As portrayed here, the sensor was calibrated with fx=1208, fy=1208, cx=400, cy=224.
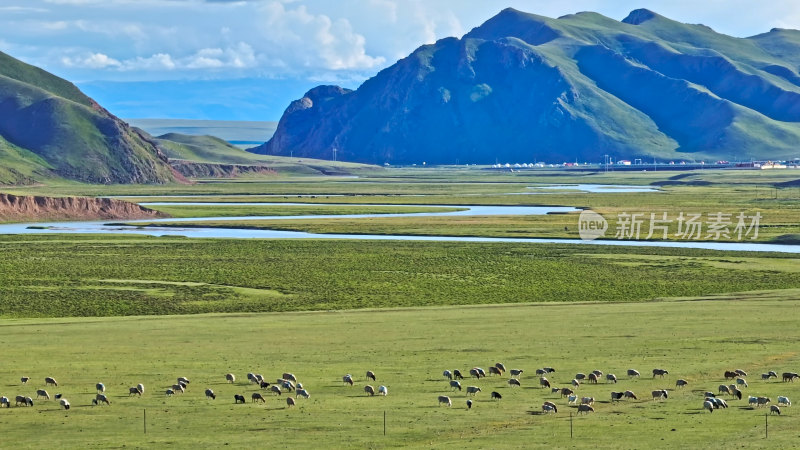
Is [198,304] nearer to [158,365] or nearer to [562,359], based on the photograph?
[158,365]

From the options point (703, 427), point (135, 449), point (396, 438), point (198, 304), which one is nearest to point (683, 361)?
point (703, 427)

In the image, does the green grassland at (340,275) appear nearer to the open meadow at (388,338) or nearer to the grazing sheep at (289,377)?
→ the open meadow at (388,338)

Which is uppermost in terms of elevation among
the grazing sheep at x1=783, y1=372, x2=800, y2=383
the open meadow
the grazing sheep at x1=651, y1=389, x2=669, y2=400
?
the grazing sheep at x1=783, y1=372, x2=800, y2=383

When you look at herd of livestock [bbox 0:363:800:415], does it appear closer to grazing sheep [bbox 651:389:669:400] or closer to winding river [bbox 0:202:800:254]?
grazing sheep [bbox 651:389:669:400]

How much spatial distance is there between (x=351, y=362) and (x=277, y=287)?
94.5ft

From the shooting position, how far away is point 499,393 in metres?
38.9

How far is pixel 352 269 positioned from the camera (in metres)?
84.1

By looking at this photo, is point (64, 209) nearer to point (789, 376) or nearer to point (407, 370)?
point (407, 370)

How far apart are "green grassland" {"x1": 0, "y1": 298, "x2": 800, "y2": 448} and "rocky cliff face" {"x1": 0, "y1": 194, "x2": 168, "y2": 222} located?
88.6 m

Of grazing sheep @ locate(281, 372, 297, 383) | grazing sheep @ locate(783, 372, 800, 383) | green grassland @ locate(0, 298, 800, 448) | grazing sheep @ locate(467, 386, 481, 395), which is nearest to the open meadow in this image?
green grassland @ locate(0, 298, 800, 448)

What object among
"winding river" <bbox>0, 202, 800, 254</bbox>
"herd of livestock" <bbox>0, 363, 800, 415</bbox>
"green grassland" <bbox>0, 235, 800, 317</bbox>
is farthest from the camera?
"winding river" <bbox>0, 202, 800, 254</bbox>

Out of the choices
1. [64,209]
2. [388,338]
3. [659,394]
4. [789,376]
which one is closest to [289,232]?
[64,209]

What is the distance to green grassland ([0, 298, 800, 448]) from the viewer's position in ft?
110

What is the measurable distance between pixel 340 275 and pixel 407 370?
36.6 metres
